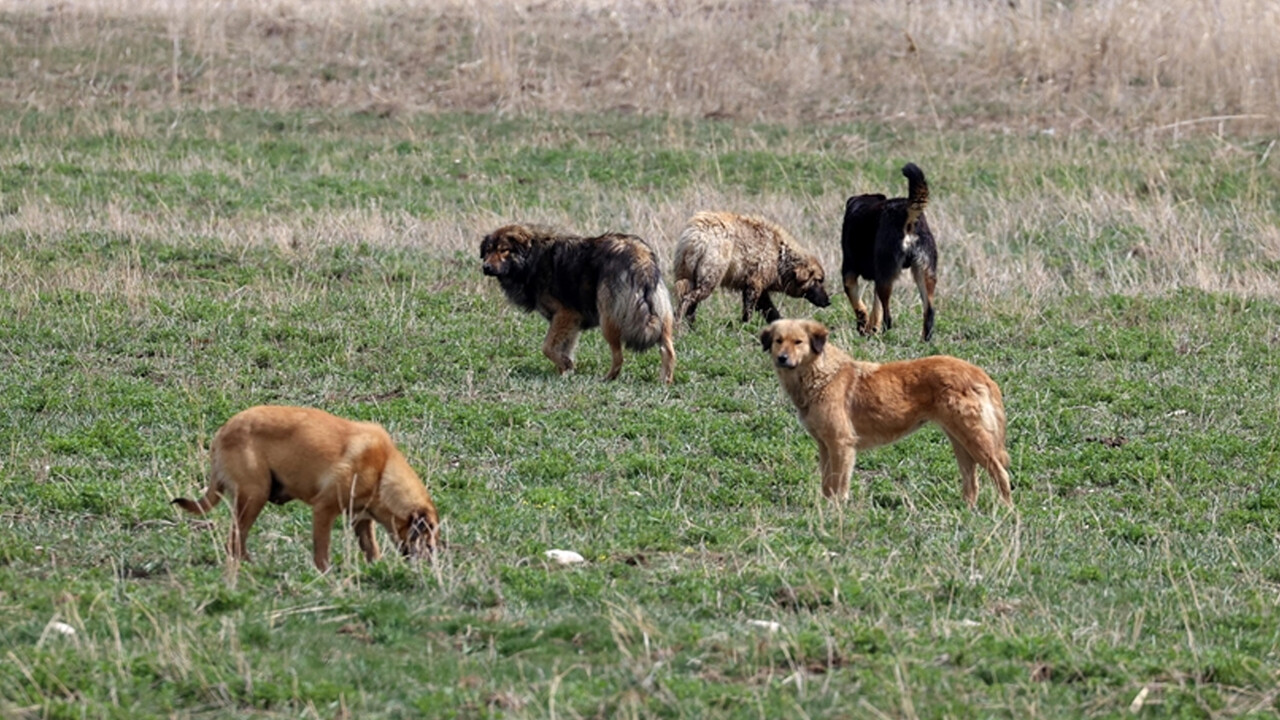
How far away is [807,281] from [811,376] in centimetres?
549

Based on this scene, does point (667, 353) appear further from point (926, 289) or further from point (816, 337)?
point (816, 337)

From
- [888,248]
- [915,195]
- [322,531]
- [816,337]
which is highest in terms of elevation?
[915,195]

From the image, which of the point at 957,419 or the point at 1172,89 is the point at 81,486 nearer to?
the point at 957,419

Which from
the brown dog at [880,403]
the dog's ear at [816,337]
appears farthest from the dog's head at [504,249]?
the dog's ear at [816,337]

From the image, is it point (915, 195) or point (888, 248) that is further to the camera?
point (888, 248)

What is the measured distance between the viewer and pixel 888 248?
45.2 ft

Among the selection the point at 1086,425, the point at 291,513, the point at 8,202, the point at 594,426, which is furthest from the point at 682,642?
the point at 8,202

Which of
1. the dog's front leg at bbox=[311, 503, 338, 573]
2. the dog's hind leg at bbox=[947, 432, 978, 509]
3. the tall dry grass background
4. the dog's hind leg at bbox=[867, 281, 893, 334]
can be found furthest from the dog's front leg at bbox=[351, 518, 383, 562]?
the tall dry grass background

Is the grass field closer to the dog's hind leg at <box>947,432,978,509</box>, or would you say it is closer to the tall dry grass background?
the dog's hind leg at <box>947,432,978,509</box>

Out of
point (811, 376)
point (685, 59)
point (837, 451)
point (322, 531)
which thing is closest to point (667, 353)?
point (811, 376)

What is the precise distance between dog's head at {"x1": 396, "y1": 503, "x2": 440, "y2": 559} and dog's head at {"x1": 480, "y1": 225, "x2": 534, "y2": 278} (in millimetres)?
5463

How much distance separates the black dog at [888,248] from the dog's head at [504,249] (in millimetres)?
3096

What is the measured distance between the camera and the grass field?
19.7ft

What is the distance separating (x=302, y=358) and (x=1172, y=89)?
57.0ft
